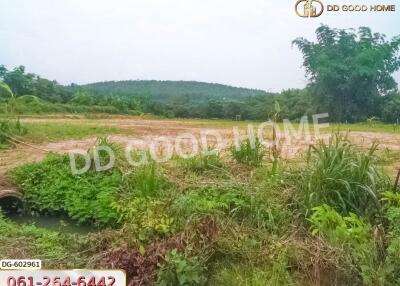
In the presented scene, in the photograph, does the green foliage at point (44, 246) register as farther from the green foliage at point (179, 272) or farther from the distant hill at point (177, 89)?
the distant hill at point (177, 89)

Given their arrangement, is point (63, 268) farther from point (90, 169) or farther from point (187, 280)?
point (90, 169)

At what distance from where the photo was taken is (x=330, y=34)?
4.60 meters

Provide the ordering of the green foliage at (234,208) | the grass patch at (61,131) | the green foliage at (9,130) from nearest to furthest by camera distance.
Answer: the green foliage at (234,208) < the green foliage at (9,130) < the grass patch at (61,131)

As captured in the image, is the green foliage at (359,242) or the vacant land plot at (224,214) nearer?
the green foliage at (359,242)

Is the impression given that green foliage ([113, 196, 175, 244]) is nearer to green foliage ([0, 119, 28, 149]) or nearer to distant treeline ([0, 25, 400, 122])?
distant treeline ([0, 25, 400, 122])

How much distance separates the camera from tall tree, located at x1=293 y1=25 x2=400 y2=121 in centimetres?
505

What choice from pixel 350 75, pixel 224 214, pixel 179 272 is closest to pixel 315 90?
pixel 350 75

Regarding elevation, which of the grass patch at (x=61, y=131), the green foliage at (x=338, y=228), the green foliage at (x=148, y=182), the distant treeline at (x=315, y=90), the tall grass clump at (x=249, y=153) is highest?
the distant treeline at (x=315, y=90)

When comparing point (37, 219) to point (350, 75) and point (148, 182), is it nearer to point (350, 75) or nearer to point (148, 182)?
point (148, 182)

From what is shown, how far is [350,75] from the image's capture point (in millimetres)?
5332

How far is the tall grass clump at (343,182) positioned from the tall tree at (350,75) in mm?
1112

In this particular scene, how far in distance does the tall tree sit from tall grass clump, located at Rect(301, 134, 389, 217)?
3.65 feet

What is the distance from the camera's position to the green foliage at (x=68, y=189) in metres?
4.63

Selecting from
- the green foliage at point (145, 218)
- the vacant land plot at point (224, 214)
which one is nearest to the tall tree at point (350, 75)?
the vacant land plot at point (224, 214)
